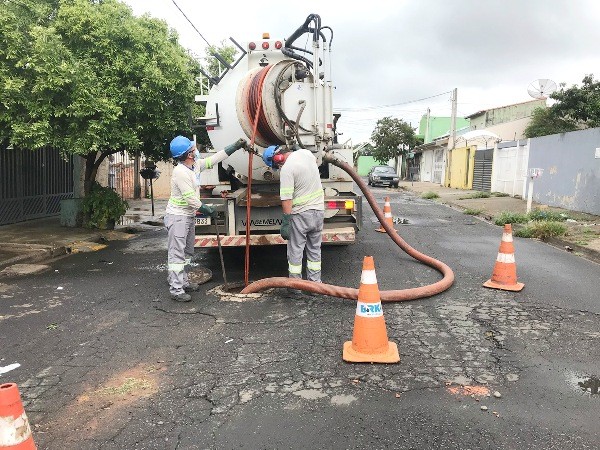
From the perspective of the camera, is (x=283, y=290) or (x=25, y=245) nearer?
(x=283, y=290)

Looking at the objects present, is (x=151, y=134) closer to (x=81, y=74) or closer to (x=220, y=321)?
(x=81, y=74)

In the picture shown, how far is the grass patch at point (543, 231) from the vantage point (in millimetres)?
9594

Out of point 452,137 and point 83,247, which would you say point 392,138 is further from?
point 83,247

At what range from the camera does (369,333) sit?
145 inches

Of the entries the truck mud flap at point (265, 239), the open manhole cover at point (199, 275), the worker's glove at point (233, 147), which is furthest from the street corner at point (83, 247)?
the worker's glove at point (233, 147)

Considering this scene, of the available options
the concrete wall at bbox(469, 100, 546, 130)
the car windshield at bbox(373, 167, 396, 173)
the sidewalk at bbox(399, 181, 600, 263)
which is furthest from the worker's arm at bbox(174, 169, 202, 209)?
the concrete wall at bbox(469, 100, 546, 130)

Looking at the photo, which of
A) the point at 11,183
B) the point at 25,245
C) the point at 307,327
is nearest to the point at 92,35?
the point at 25,245

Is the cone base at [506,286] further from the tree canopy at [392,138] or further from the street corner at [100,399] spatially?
the tree canopy at [392,138]

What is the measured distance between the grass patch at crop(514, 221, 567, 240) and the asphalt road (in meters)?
3.59

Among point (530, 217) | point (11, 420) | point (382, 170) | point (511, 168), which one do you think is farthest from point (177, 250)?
point (382, 170)

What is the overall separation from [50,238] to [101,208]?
1.47 metres

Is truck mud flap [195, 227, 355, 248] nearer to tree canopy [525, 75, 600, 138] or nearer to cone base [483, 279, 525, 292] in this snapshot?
cone base [483, 279, 525, 292]

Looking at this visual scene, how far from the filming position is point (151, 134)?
380 inches

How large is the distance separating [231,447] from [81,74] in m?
6.92
